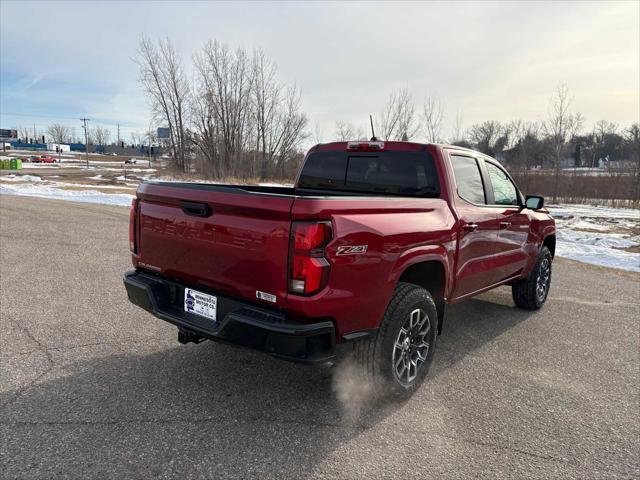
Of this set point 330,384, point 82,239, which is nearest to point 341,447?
point 330,384

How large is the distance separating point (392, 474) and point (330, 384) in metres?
1.02

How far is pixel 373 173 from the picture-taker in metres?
4.04

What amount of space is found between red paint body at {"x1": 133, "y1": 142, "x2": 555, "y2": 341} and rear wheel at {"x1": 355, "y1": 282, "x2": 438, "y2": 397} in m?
0.17

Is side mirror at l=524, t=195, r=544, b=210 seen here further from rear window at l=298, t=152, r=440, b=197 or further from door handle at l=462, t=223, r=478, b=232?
rear window at l=298, t=152, r=440, b=197

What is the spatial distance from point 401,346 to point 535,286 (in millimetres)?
3151

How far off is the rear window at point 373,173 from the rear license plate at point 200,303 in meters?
1.88

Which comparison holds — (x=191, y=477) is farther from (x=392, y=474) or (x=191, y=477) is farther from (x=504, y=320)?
(x=504, y=320)

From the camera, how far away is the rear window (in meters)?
3.75

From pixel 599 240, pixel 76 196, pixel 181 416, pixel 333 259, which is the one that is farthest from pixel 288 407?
pixel 76 196

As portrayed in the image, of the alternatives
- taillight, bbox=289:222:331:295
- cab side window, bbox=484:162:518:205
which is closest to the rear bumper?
taillight, bbox=289:222:331:295

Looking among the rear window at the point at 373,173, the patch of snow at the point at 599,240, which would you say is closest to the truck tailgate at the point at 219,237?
the rear window at the point at 373,173

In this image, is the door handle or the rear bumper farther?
the door handle

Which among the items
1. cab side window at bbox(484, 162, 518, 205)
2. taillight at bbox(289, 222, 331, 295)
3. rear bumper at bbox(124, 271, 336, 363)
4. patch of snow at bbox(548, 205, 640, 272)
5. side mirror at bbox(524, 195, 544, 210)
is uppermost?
cab side window at bbox(484, 162, 518, 205)

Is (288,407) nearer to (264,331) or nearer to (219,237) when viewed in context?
(264,331)
